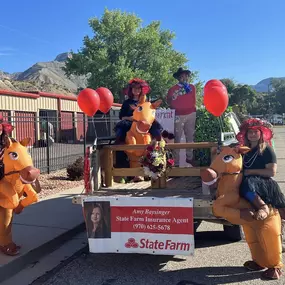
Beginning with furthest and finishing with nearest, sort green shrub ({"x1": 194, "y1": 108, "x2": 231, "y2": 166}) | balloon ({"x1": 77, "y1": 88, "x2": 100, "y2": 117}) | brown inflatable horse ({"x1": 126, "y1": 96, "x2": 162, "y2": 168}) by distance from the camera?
green shrub ({"x1": 194, "y1": 108, "x2": 231, "y2": 166}) < brown inflatable horse ({"x1": 126, "y1": 96, "x2": 162, "y2": 168}) < balloon ({"x1": 77, "y1": 88, "x2": 100, "y2": 117})

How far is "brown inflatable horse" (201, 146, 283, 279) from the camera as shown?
13.2 feet

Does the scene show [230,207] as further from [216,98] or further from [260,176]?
[216,98]

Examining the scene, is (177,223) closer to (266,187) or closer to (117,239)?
(117,239)

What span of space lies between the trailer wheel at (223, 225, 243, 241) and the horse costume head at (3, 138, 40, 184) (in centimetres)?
275

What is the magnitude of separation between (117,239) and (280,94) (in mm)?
101384

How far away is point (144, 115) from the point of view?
19.4ft

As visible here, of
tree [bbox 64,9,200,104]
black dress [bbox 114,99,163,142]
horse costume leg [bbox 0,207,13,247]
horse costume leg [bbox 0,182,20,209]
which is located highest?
tree [bbox 64,9,200,104]

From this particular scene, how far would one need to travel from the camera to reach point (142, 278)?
4320 mm

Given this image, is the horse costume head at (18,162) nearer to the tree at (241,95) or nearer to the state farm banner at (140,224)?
the state farm banner at (140,224)

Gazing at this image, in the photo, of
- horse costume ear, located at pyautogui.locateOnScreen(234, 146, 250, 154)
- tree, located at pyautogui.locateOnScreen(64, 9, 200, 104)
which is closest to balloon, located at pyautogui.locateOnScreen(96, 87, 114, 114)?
horse costume ear, located at pyautogui.locateOnScreen(234, 146, 250, 154)

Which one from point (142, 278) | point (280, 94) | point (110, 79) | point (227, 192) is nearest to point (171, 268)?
point (142, 278)

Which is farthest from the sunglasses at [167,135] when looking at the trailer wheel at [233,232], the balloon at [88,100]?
the trailer wheel at [233,232]

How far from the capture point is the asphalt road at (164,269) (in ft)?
13.9

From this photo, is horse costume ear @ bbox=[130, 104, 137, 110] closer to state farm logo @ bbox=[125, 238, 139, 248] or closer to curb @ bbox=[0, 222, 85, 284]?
curb @ bbox=[0, 222, 85, 284]
